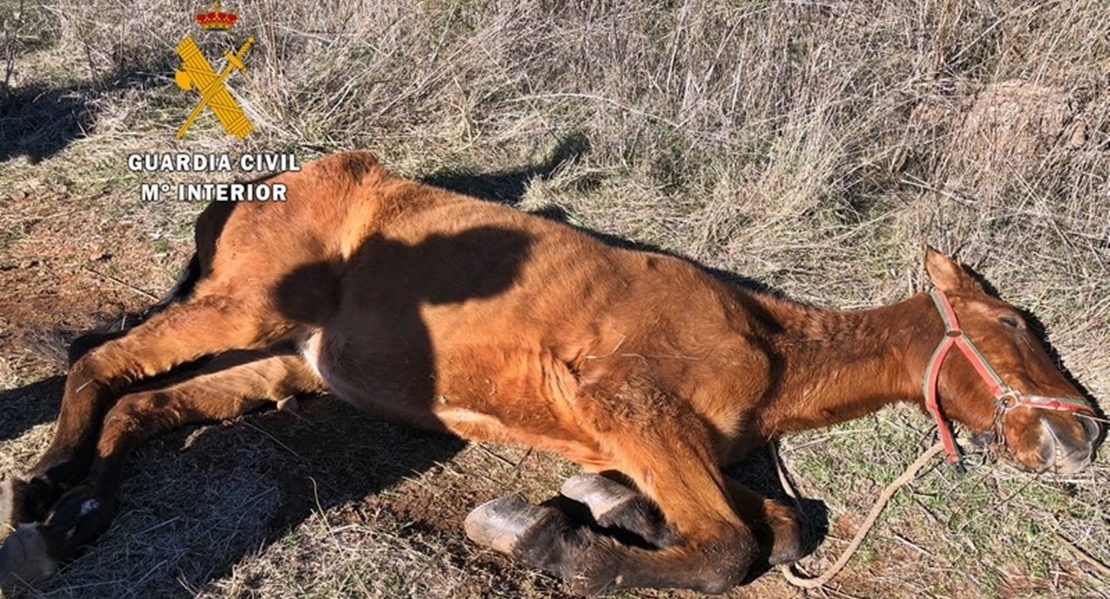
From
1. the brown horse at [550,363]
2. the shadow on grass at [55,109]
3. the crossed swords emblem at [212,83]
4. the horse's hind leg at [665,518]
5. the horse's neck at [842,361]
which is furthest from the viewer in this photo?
the shadow on grass at [55,109]

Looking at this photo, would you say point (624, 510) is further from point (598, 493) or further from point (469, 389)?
point (469, 389)

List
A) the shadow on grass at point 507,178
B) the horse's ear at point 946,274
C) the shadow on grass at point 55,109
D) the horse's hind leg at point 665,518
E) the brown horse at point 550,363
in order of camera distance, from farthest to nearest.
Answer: the shadow on grass at point 55,109
the shadow on grass at point 507,178
the horse's ear at point 946,274
the brown horse at point 550,363
the horse's hind leg at point 665,518

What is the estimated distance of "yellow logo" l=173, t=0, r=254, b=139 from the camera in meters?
7.38

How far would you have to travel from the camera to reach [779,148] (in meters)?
6.63

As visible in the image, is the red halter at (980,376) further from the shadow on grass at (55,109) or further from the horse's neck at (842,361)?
the shadow on grass at (55,109)

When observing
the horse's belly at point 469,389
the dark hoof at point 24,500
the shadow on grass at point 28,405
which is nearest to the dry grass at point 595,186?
the shadow on grass at point 28,405

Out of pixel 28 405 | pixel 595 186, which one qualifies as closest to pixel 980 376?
pixel 595 186

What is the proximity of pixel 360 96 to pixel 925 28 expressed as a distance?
3.88m

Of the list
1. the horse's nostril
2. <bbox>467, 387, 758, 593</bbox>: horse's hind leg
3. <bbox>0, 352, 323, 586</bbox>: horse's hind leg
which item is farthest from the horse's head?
<bbox>0, 352, 323, 586</bbox>: horse's hind leg

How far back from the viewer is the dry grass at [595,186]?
14.4ft

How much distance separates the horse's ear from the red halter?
0.15m

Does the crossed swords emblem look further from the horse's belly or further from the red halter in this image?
the red halter

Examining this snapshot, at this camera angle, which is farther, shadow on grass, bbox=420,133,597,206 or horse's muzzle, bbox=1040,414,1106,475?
shadow on grass, bbox=420,133,597,206

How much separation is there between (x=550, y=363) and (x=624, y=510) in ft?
2.47
